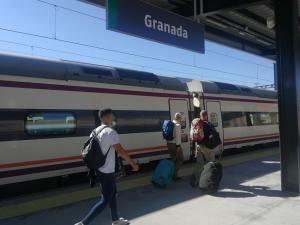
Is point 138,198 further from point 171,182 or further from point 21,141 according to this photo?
point 21,141

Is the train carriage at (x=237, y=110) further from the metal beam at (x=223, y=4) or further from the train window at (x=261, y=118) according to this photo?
the metal beam at (x=223, y=4)

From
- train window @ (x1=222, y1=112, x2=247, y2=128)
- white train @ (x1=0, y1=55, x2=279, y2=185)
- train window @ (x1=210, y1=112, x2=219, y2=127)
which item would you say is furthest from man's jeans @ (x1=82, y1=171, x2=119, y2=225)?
train window @ (x1=222, y1=112, x2=247, y2=128)

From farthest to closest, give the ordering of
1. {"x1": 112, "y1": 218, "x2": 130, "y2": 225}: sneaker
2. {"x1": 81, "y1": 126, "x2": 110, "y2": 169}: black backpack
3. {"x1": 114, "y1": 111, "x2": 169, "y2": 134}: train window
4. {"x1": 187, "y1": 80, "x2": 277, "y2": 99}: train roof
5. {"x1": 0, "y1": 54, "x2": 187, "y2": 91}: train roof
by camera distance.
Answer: {"x1": 187, "y1": 80, "x2": 277, "y2": 99}: train roof < {"x1": 114, "y1": 111, "x2": 169, "y2": 134}: train window < {"x1": 0, "y1": 54, "x2": 187, "y2": 91}: train roof < {"x1": 112, "y1": 218, "x2": 130, "y2": 225}: sneaker < {"x1": 81, "y1": 126, "x2": 110, "y2": 169}: black backpack

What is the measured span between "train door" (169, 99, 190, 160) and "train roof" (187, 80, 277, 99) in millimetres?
748

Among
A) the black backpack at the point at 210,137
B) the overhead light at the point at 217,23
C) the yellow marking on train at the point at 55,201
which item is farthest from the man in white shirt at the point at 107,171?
the overhead light at the point at 217,23

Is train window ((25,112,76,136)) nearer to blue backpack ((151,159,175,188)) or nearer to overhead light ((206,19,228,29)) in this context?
blue backpack ((151,159,175,188))

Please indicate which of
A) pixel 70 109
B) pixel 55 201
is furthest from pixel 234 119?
pixel 55 201

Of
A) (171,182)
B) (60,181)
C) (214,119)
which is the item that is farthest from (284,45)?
(214,119)

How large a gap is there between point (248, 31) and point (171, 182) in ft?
22.9

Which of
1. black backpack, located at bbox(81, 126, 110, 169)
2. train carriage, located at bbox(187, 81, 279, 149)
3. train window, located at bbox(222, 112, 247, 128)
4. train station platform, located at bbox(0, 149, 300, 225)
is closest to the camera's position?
black backpack, located at bbox(81, 126, 110, 169)

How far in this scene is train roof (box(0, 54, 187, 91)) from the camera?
8.23 metres

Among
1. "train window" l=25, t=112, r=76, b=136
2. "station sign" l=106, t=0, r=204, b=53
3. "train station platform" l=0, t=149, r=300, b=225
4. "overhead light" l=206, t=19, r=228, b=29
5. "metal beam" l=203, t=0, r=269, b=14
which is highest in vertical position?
"overhead light" l=206, t=19, r=228, b=29

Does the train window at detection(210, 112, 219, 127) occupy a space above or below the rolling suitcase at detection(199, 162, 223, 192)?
above

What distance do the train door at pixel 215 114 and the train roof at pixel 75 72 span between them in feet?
7.05
